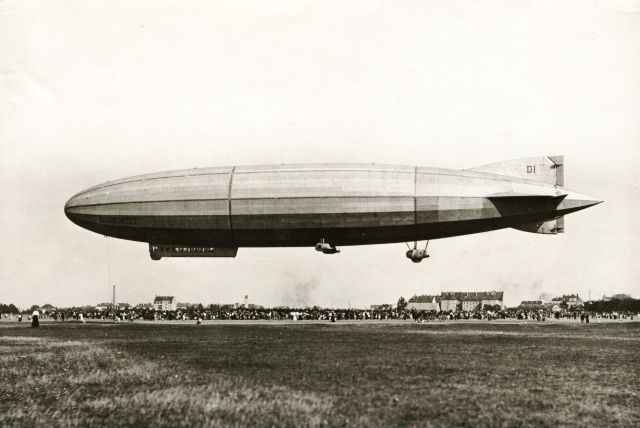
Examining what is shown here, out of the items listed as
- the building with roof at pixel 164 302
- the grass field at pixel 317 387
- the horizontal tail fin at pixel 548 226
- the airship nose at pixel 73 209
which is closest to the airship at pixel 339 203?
the horizontal tail fin at pixel 548 226

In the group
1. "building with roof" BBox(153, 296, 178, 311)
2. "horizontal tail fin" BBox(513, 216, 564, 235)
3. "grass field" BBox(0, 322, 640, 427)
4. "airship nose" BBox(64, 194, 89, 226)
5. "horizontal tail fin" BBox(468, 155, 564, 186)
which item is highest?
"horizontal tail fin" BBox(468, 155, 564, 186)

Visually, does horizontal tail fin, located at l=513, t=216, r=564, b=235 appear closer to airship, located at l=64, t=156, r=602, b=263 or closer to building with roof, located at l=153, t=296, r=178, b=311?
airship, located at l=64, t=156, r=602, b=263

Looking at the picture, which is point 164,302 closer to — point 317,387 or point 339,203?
point 339,203

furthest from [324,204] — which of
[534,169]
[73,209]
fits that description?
[73,209]

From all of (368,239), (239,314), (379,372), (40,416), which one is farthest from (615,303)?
(40,416)

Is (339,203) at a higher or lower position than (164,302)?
higher

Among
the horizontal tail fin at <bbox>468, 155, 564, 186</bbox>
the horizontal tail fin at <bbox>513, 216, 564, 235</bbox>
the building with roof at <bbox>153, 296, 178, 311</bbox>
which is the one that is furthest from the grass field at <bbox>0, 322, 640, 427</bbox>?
the building with roof at <bbox>153, 296, 178, 311</bbox>
